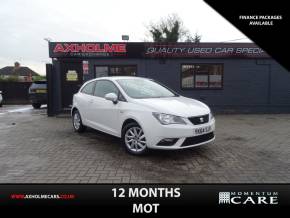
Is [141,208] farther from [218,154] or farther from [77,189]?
[218,154]

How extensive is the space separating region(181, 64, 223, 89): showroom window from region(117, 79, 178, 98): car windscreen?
18.6 ft

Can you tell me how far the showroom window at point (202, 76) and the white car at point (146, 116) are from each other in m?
5.67

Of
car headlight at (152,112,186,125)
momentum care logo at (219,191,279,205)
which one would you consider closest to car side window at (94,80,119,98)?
car headlight at (152,112,186,125)

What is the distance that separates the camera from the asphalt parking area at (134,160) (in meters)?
3.96

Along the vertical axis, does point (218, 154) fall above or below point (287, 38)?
below

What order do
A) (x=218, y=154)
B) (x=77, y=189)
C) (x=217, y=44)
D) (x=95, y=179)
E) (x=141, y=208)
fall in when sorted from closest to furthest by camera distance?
(x=141, y=208) → (x=77, y=189) → (x=95, y=179) → (x=218, y=154) → (x=217, y=44)

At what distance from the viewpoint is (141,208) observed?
9.89 ft

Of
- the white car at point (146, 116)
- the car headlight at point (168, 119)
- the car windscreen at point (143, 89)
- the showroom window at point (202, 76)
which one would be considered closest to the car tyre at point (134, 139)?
the white car at point (146, 116)

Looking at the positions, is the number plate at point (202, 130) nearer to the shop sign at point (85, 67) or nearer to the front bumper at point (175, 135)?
the front bumper at point (175, 135)

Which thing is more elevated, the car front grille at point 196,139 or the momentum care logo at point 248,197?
the car front grille at point 196,139

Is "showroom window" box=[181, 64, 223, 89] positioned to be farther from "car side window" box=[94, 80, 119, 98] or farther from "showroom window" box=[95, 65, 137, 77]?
"car side window" box=[94, 80, 119, 98]

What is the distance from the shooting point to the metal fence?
20484 mm

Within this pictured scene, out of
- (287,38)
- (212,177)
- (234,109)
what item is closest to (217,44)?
(234,109)

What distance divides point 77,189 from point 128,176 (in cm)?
88
